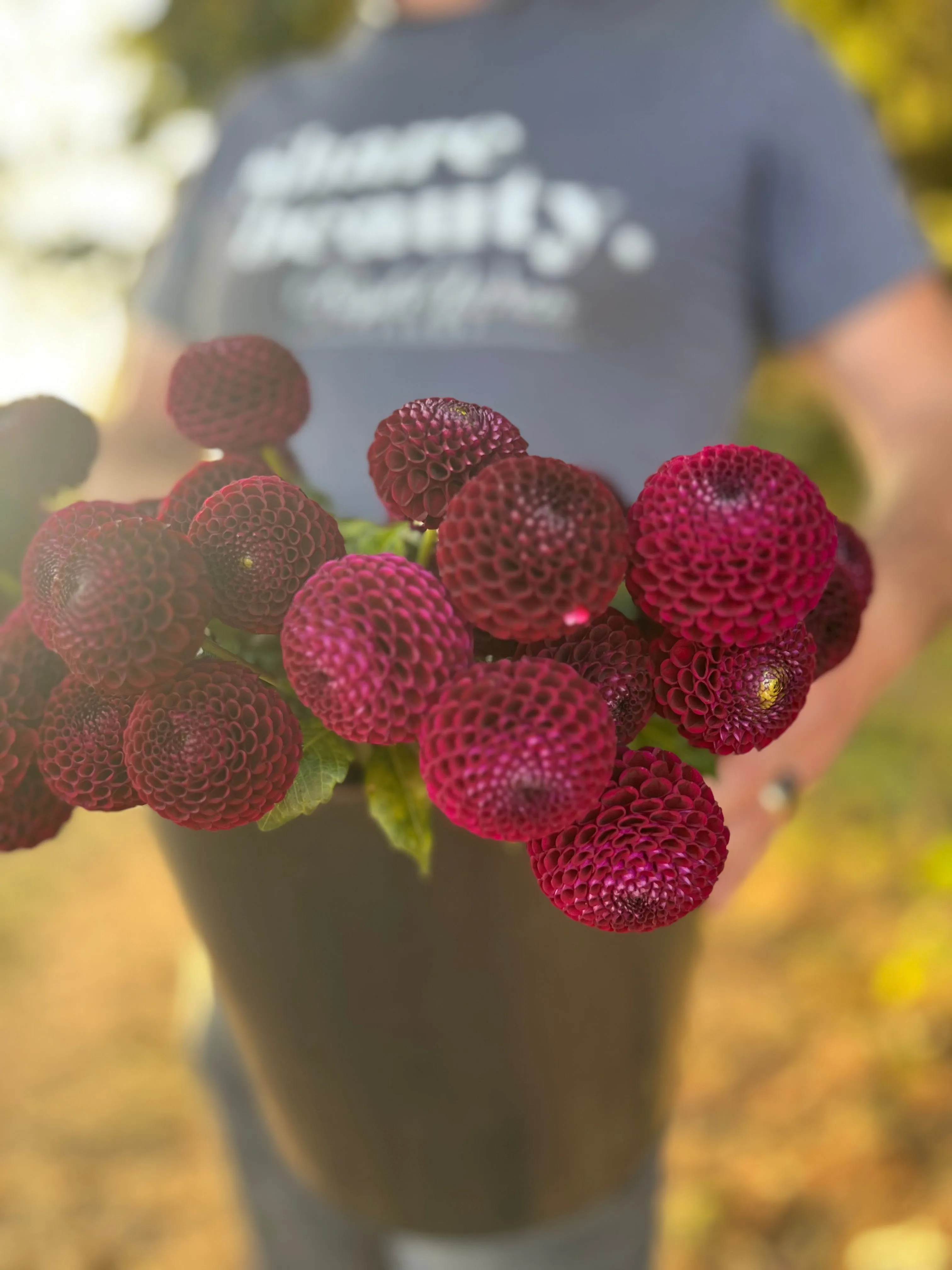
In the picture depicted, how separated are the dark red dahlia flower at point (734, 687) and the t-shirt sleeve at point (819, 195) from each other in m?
0.66

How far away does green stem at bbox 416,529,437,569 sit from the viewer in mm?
259

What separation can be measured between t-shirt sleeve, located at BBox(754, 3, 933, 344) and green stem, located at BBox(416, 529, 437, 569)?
0.66 m

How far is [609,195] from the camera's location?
0.78 meters

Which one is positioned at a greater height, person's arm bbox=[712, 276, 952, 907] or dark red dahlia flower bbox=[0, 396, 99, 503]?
dark red dahlia flower bbox=[0, 396, 99, 503]

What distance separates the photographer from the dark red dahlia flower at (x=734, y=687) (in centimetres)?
24

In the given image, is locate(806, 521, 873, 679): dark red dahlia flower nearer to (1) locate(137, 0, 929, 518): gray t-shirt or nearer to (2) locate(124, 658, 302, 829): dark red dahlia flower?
(2) locate(124, 658, 302, 829): dark red dahlia flower

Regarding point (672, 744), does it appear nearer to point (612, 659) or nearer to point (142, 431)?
point (612, 659)

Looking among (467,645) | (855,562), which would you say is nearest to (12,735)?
(467,645)

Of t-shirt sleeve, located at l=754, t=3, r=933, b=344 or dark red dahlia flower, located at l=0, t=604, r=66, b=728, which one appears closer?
dark red dahlia flower, located at l=0, t=604, r=66, b=728

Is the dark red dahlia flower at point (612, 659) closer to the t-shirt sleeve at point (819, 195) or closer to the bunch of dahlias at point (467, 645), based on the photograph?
the bunch of dahlias at point (467, 645)

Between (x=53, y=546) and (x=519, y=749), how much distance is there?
12 cm

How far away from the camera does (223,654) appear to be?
25 centimetres

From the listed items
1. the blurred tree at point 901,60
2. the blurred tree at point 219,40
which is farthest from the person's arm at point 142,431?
the blurred tree at point 901,60

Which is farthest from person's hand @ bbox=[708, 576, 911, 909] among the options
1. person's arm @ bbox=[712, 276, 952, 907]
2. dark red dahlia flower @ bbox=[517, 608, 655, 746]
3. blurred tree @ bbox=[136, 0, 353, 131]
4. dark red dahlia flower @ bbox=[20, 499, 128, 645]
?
blurred tree @ bbox=[136, 0, 353, 131]
